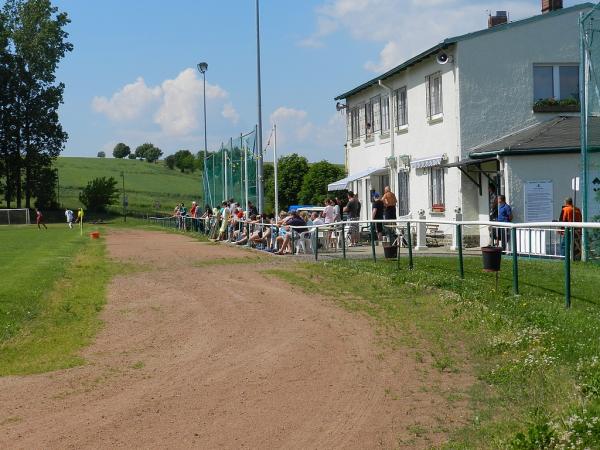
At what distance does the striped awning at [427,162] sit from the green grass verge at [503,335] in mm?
10186

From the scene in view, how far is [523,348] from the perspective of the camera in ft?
31.2

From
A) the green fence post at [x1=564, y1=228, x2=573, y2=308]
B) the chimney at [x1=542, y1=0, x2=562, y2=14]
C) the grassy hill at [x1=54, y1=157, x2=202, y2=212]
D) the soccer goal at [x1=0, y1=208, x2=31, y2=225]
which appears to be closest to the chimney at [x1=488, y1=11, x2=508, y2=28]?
the chimney at [x1=542, y1=0, x2=562, y2=14]

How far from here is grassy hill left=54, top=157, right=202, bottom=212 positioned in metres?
99.2

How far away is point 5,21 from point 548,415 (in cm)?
7686

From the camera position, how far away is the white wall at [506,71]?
26.1 meters

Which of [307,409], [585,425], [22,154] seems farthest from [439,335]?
[22,154]

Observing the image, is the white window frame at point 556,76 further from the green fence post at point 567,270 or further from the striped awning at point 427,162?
the green fence post at point 567,270

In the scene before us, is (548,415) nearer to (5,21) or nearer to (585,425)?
(585,425)


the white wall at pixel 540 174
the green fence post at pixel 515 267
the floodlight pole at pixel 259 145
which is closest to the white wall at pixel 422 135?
the white wall at pixel 540 174

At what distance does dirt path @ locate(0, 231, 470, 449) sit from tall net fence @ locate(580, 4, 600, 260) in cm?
829

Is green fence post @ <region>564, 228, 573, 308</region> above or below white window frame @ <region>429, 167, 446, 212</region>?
below

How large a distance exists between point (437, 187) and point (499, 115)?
3267 mm

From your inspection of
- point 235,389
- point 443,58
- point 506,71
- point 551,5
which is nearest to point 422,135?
point 443,58

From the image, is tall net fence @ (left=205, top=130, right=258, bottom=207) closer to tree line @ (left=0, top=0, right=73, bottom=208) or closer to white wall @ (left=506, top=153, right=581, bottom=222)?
white wall @ (left=506, top=153, right=581, bottom=222)
